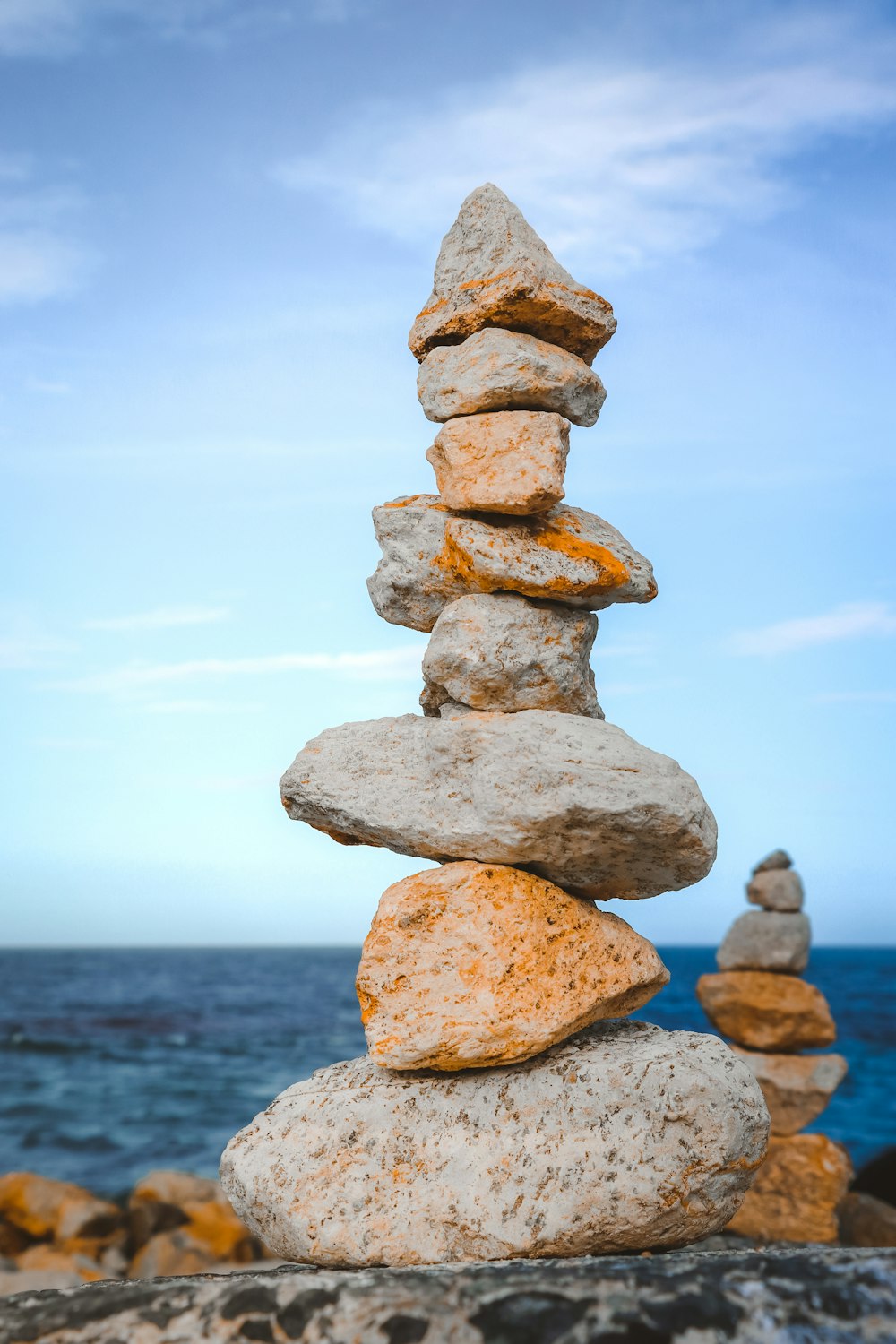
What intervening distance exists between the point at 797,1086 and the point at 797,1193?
109 cm

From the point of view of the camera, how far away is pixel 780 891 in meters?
Answer: 13.1

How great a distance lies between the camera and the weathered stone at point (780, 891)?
514 inches

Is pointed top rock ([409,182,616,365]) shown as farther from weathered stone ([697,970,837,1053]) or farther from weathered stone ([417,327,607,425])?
weathered stone ([697,970,837,1053])

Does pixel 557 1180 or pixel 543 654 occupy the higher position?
pixel 543 654

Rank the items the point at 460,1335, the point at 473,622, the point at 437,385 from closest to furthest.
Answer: the point at 460,1335
the point at 473,622
the point at 437,385

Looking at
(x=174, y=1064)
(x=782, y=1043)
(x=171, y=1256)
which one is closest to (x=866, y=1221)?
(x=782, y=1043)

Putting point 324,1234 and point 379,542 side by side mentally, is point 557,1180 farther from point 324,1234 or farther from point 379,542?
point 379,542

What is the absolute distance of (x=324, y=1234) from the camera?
13.8ft

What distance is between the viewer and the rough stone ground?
9.73 feet

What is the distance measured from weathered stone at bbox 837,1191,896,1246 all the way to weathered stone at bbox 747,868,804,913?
11.0ft

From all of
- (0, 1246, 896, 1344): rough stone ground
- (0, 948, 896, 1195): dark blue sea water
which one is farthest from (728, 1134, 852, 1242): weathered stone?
(0, 1246, 896, 1344): rough stone ground

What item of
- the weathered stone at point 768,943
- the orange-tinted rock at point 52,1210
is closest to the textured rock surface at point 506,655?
the weathered stone at point 768,943

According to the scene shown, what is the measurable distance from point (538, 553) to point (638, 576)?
20.4 inches

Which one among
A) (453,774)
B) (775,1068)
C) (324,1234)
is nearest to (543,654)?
(453,774)
